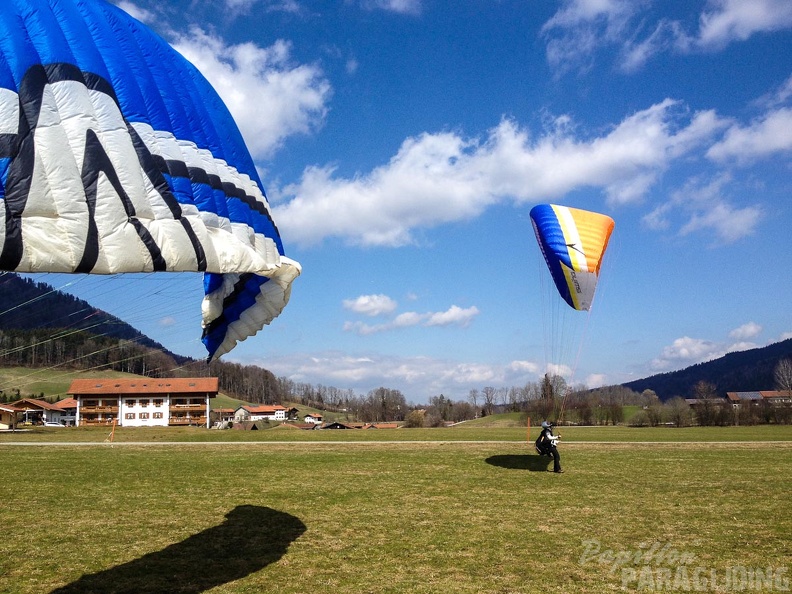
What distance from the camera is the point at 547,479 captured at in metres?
15.0

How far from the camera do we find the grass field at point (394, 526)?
24.0 feet

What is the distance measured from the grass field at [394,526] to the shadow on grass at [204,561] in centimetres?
4

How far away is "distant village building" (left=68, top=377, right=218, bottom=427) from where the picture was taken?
64562 mm

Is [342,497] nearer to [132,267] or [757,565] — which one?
[757,565]

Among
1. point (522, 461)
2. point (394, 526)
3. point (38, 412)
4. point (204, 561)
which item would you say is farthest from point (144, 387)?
point (204, 561)

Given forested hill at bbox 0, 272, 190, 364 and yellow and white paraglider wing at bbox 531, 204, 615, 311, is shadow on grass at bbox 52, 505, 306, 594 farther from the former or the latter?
yellow and white paraglider wing at bbox 531, 204, 615, 311

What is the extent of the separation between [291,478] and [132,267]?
11186mm

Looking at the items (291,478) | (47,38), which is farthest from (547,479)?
(47,38)

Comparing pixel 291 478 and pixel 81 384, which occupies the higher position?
pixel 81 384

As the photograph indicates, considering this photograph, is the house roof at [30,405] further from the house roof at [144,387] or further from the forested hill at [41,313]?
the forested hill at [41,313]

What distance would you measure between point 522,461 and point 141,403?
57839mm

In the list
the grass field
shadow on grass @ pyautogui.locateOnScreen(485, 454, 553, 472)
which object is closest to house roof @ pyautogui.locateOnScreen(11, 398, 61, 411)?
the grass field

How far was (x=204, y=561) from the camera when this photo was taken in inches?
314

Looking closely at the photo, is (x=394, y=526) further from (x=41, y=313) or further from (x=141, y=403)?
(x=141, y=403)
